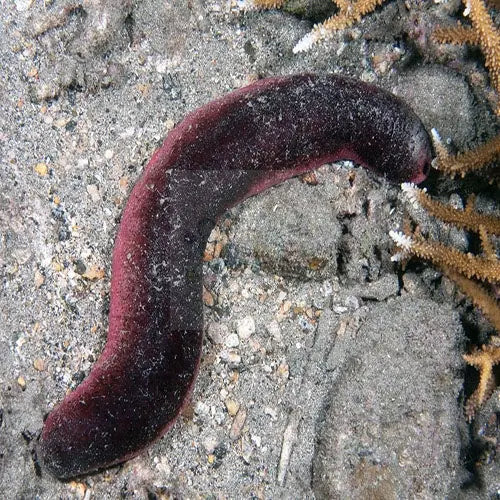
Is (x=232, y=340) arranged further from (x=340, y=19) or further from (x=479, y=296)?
(x=340, y=19)

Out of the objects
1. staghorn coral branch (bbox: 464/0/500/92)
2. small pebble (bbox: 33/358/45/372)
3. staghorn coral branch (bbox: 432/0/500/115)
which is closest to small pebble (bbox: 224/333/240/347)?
small pebble (bbox: 33/358/45/372)

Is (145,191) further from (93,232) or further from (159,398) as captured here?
(159,398)

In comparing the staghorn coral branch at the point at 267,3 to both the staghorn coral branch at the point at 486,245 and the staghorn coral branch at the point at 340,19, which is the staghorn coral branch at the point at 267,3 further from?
the staghorn coral branch at the point at 486,245

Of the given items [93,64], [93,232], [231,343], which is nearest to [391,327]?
[231,343]

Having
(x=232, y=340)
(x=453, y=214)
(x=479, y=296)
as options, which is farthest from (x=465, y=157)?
(x=232, y=340)

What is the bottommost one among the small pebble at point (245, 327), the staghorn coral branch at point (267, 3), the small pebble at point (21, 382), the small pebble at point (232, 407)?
the small pebble at point (232, 407)

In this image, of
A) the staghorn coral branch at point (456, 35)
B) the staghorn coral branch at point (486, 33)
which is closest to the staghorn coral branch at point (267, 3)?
the staghorn coral branch at point (456, 35)
